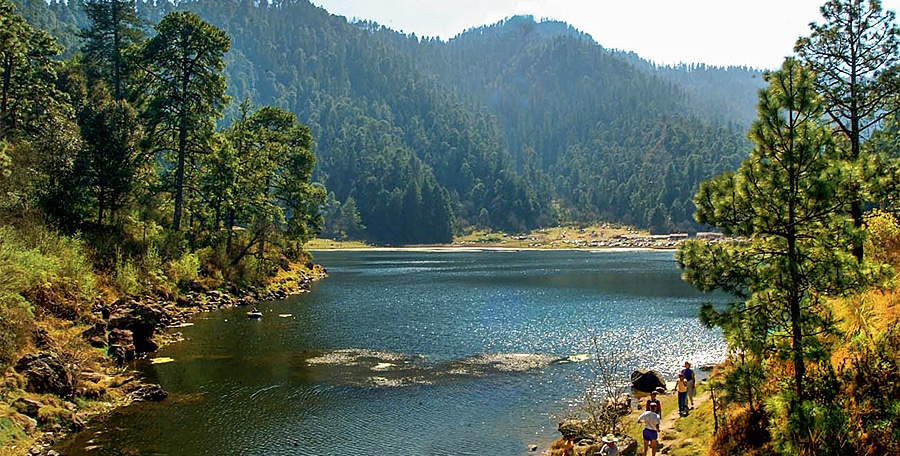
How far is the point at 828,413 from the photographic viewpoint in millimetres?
13812

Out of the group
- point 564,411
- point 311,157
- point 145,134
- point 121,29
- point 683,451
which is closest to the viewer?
point 683,451

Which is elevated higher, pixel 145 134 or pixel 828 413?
pixel 145 134

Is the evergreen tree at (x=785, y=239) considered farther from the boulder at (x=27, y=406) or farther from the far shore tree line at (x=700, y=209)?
the boulder at (x=27, y=406)

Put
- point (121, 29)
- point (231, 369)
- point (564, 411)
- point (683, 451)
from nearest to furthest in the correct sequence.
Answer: point (683, 451)
point (564, 411)
point (231, 369)
point (121, 29)

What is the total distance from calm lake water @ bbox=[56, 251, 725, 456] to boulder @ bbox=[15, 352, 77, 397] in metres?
2.72

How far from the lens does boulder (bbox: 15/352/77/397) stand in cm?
2642

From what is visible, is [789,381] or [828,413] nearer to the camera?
[828,413]

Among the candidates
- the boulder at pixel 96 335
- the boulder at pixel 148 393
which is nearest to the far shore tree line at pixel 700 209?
the boulder at pixel 96 335

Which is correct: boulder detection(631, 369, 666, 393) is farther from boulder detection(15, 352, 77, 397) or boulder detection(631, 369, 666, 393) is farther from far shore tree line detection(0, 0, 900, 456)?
boulder detection(15, 352, 77, 397)

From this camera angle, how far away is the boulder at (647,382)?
33625 mm

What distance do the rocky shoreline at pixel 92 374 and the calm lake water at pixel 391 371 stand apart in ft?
3.54

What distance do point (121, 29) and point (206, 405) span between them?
60.9m

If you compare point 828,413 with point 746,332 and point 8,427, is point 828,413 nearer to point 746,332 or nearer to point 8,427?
point 746,332

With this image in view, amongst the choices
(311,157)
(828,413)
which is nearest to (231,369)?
(828,413)
